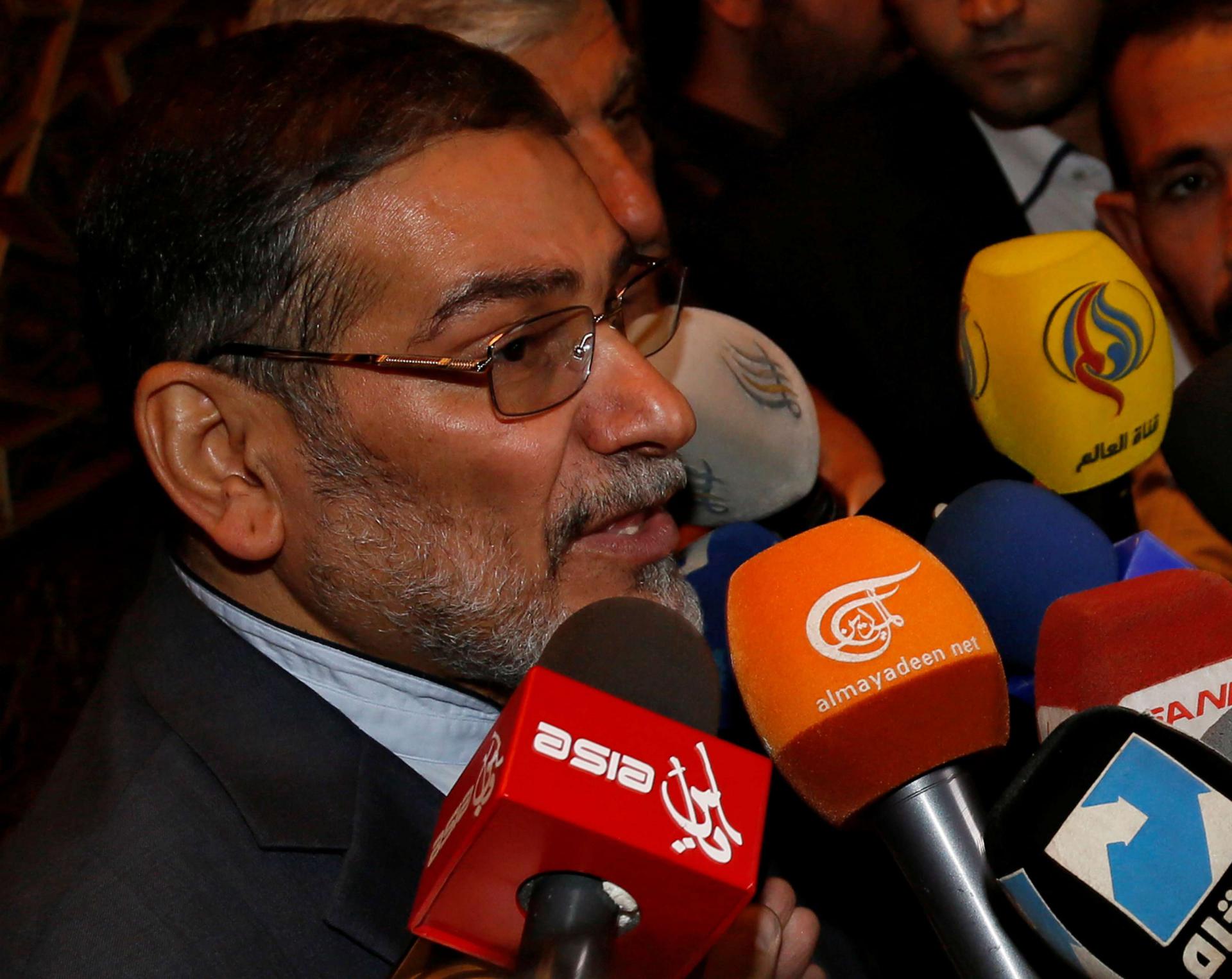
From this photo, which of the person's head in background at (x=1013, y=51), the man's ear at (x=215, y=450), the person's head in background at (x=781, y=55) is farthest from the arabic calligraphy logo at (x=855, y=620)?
the person's head in background at (x=781, y=55)

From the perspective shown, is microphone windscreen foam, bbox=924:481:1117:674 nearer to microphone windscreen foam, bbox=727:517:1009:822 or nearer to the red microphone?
microphone windscreen foam, bbox=727:517:1009:822

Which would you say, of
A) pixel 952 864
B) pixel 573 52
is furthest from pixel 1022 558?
pixel 573 52

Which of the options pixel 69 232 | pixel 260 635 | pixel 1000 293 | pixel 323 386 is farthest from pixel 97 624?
pixel 1000 293

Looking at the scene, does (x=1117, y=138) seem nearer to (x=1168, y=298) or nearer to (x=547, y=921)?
(x=1168, y=298)

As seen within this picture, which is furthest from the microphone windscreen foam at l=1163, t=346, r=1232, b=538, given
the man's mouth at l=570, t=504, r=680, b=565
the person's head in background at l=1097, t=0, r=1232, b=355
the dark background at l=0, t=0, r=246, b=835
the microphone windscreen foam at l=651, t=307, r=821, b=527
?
the dark background at l=0, t=0, r=246, b=835

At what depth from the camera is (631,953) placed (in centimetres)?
84

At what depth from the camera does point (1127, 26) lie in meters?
1.70

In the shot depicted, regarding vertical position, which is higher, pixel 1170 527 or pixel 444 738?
pixel 1170 527

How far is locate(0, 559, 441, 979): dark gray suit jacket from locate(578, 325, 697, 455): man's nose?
463mm

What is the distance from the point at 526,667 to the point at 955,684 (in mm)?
592

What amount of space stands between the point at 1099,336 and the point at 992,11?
0.99m

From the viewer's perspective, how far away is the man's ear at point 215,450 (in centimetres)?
138

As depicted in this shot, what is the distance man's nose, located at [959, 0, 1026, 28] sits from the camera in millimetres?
2041

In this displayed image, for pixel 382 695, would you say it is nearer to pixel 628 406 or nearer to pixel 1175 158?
pixel 628 406
